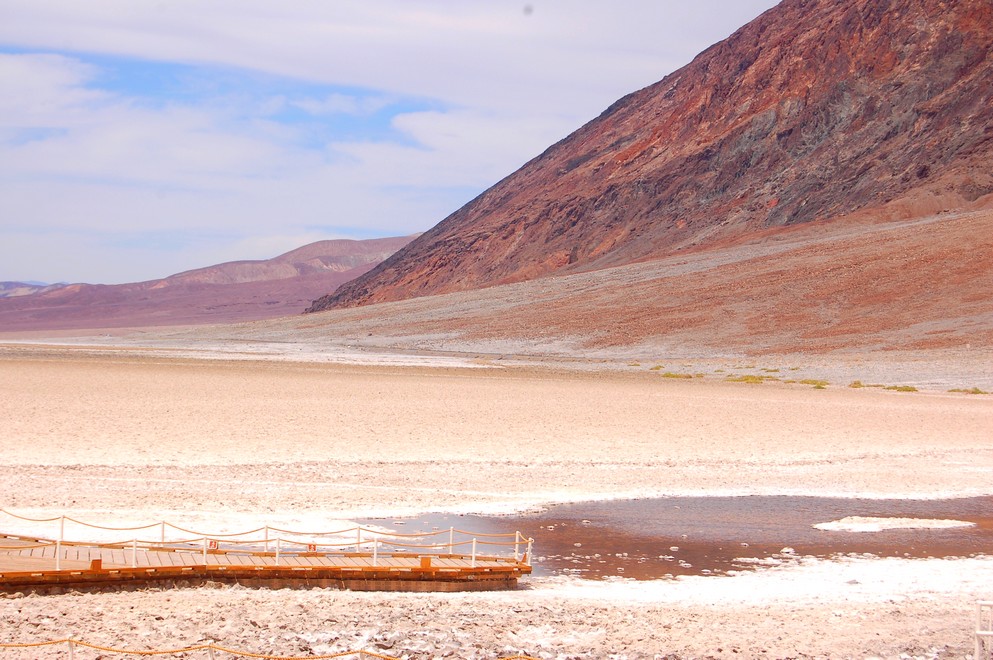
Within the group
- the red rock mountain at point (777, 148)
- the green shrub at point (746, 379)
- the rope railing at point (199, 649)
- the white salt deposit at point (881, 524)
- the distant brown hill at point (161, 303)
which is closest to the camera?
the rope railing at point (199, 649)

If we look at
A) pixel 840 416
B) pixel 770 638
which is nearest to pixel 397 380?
pixel 840 416

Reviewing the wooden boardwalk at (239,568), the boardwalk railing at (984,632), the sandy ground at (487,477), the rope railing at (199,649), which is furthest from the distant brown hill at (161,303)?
the boardwalk railing at (984,632)

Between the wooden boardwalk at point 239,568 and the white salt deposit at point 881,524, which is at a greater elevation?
the white salt deposit at point 881,524

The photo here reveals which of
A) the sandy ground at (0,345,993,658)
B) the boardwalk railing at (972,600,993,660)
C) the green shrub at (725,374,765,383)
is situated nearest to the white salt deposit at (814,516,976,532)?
the sandy ground at (0,345,993,658)

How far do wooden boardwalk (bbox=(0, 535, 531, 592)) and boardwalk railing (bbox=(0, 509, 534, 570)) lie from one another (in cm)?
4

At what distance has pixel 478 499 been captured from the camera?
1432 centimetres

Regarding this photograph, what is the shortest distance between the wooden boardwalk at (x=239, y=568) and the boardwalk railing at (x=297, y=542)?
0.04m

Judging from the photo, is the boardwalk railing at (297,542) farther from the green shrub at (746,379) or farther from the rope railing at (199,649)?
the green shrub at (746,379)

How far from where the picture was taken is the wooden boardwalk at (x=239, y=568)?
9.20 metres

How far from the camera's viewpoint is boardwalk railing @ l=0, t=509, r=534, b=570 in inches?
402

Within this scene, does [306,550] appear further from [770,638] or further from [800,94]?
[800,94]

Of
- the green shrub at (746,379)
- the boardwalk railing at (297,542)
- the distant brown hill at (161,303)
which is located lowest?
the boardwalk railing at (297,542)

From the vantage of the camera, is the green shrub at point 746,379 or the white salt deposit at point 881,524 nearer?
the white salt deposit at point 881,524

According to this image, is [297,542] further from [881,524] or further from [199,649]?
[881,524]
